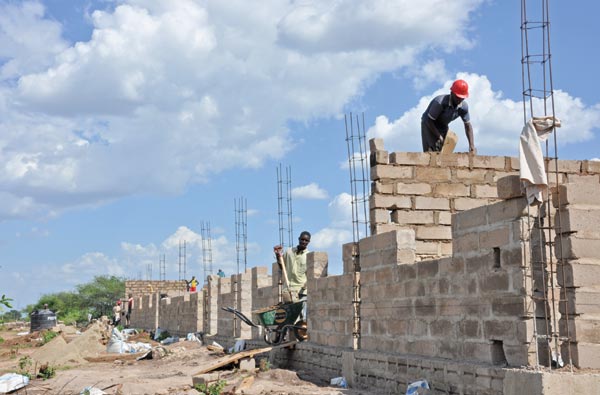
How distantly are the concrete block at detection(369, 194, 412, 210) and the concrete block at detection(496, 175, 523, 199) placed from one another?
11.7 ft

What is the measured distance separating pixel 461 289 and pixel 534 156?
6.10ft

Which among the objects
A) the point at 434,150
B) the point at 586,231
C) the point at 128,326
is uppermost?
the point at 434,150

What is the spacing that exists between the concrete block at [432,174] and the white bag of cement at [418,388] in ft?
11.0

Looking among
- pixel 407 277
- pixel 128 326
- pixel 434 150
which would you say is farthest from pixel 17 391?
pixel 128 326

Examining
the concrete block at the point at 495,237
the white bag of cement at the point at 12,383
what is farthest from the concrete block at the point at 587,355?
the white bag of cement at the point at 12,383

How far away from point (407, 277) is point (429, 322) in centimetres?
76

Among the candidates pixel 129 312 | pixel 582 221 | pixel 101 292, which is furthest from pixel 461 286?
pixel 101 292

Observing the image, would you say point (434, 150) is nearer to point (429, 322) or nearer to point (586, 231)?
point (429, 322)

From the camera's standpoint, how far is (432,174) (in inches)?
417

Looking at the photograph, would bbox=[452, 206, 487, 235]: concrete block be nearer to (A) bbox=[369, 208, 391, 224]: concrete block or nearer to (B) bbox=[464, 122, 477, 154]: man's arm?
(A) bbox=[369, 208, 391, 224]: concrete block

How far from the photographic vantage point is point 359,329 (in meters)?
10.6

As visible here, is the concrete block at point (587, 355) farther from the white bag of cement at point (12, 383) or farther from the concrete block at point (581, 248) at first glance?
the white bag of cement at point (12, 383)

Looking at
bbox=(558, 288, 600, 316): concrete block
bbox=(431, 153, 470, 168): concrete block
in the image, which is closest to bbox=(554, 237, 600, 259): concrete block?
bbox=(558, 288, 600, 316): concrete block

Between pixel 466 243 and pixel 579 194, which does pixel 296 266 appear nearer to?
pixel 466 243
